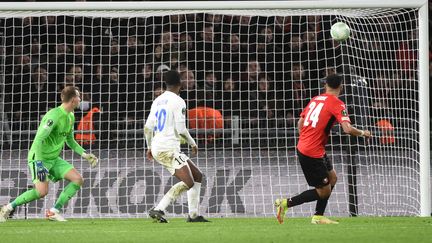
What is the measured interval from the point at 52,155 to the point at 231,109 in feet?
10.6

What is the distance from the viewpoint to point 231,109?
15.7 m

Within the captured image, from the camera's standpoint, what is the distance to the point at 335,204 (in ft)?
50.3

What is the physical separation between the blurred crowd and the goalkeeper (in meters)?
2.04

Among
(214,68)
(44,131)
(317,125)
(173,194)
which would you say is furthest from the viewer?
(214,68)

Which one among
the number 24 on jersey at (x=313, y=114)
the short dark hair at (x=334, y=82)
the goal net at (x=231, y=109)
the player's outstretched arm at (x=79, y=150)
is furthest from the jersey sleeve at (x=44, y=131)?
the short dark hair at (x=334, y=82)

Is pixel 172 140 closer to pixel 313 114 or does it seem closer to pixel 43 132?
pixel 43 132

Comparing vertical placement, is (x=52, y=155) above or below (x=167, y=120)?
below

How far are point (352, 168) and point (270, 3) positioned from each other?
8.59 feet

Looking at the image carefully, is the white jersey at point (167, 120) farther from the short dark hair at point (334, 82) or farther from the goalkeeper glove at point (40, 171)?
the short dark hair at point (334, 82)

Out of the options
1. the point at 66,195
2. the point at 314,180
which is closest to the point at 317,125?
the point at 314,180

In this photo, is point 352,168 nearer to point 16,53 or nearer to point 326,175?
point 326,175

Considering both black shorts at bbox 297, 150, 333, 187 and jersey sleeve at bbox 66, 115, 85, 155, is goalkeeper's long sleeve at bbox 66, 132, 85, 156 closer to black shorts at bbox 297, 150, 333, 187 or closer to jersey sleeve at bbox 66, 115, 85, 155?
jersey sleeve at bbox 66, 115, 85, 155

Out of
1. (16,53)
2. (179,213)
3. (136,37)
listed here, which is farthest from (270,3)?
(16,53)

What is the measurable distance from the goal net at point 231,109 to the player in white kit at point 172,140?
233cm
